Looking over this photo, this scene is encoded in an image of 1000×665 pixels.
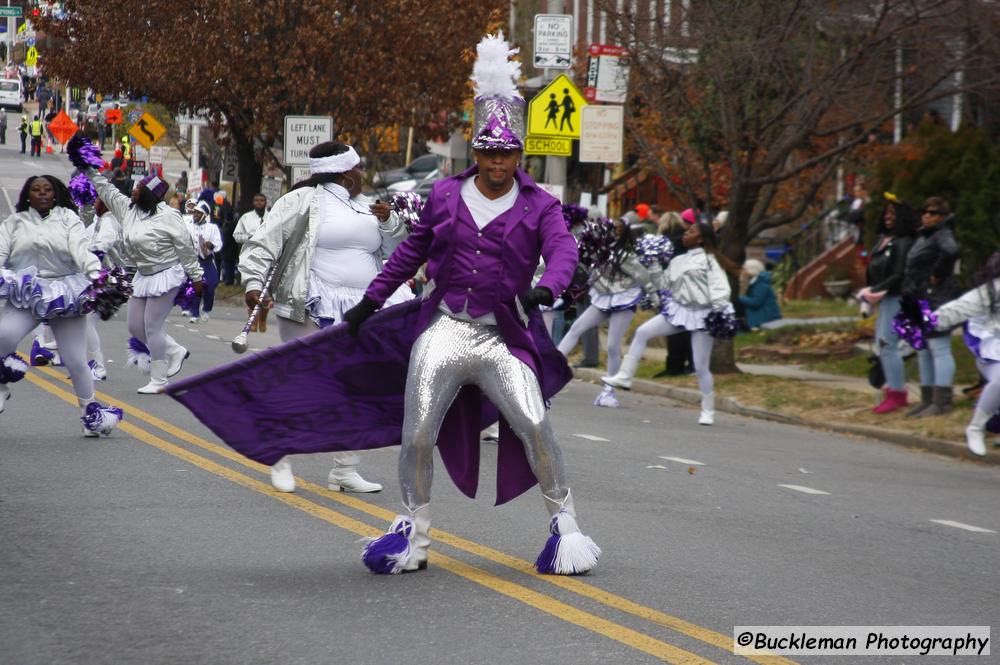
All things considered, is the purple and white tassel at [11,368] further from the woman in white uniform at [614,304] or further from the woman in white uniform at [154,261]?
the woman in white uniform at [614,304]

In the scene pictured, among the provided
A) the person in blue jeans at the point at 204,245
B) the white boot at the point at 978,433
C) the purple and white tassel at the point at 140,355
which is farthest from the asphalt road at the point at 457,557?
the person in blue jeans at the point at 204,245

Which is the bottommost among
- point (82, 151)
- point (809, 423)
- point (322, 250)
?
point (809, 423)

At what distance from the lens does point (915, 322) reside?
14.1 meters

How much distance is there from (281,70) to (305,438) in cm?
2587

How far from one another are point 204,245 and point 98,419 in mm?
14726

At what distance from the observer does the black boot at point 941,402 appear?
15008mm

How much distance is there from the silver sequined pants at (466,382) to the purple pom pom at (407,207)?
2.91 metres

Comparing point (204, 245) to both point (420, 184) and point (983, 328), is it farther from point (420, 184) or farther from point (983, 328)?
point (420, 184)

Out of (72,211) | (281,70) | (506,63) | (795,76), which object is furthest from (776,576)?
(281,70)

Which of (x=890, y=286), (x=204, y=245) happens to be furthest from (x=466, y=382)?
(x=204, y=245)

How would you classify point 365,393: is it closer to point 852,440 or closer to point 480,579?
point 480,579

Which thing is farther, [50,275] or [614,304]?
[614,304]

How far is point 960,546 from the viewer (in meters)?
8.89

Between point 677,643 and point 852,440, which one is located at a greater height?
point 677,643
